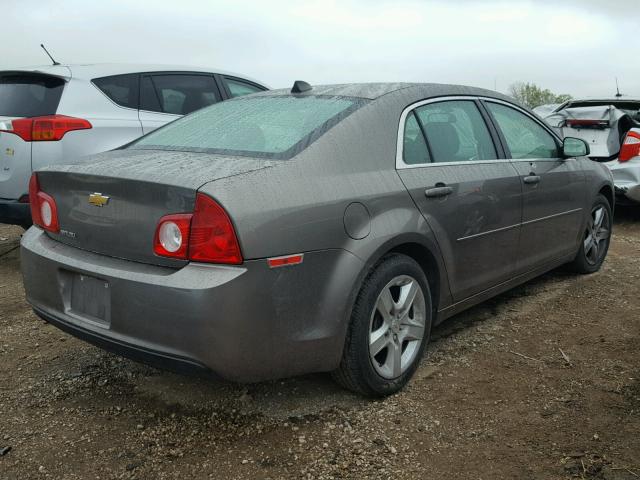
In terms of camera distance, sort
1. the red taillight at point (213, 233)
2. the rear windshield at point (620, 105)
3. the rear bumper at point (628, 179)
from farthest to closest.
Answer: the rear windshield at point (620, 105), the rear bumper at point (628, 179), the red taillight at point (213, 233)

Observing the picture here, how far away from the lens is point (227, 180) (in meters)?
2.42

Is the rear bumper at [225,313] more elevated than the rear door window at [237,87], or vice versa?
the rear door window at [237,87]

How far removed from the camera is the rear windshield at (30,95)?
5.05 metres

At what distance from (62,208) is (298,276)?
1.17 metres

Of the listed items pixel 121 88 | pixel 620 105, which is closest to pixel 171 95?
pixel 121 88

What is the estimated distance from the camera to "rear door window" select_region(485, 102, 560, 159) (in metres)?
4.00

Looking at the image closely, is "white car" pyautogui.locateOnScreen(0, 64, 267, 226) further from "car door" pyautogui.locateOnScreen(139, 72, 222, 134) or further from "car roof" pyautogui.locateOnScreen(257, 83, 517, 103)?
"car roof" pyautogui.locateOnScreen(257, 83, 517, 103)

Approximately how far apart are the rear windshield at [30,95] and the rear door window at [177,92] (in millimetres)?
803

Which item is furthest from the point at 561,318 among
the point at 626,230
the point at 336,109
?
the point at 626,230

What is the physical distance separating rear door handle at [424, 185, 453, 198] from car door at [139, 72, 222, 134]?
3170 millimetres

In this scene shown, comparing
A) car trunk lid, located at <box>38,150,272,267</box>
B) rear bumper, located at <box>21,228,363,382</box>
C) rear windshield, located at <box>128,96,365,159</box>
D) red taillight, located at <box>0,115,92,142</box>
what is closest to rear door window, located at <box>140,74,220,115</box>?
red taillight, located at <box>0,115,92,142</box>

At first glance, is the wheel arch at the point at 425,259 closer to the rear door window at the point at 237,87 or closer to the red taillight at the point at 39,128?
the red taillight at the point at 39,128

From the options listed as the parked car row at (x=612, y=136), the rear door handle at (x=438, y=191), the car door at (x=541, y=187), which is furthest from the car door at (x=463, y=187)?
the parked car row at (x=612, y=136)

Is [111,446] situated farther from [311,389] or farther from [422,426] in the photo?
[422,426]
